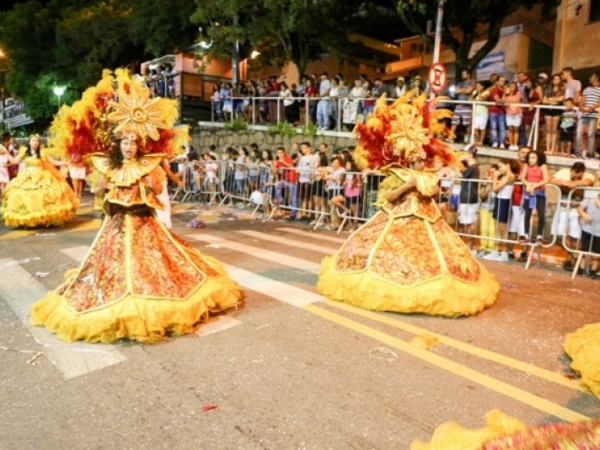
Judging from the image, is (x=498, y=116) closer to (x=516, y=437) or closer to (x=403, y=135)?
(x=403, y=135)

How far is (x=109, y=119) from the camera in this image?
4664 mm

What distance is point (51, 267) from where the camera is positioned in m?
7.31

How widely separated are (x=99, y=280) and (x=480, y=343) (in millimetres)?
3404

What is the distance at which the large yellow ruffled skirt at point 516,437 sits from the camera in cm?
142

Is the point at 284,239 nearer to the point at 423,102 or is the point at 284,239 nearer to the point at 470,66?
the point at 423,102

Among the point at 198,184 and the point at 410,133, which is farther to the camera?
the point at 198,184

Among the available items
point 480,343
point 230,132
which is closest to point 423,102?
point 480,343

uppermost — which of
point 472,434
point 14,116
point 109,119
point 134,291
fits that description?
point 14,116

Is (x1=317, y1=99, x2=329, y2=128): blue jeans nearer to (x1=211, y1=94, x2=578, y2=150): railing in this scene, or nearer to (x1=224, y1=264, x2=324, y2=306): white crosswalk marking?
(x1=211, y1=94, x2=578, y2=150): railing

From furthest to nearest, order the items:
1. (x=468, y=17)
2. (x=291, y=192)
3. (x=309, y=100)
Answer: (x=309, y=100), (x=468, y=17), (x=291, y=192)

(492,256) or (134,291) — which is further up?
(134,291)

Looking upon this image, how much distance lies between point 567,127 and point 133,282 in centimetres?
977

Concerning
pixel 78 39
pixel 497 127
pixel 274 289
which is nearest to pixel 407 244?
pixel 274 289

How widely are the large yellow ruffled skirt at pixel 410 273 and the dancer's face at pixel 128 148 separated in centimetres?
244
